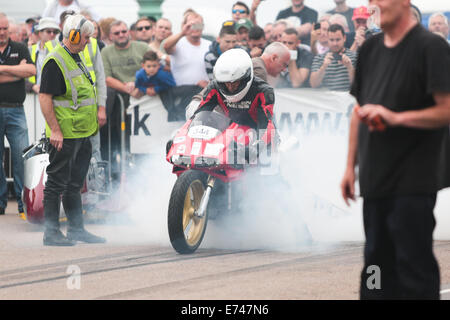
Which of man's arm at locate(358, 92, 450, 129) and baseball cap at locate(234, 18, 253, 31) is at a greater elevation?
baseball cap at locate(234, 18, 253, 31)

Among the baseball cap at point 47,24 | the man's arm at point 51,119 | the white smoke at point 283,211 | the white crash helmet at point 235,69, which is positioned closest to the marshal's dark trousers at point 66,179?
the man's arm at point 51,119

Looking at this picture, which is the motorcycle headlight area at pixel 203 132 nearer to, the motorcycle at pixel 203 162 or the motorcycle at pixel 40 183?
the motorcycle at pixel 203 162

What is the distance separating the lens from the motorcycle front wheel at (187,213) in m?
7.91

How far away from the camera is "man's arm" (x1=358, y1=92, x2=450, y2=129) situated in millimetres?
4266

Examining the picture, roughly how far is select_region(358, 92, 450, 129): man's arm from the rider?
4006mm

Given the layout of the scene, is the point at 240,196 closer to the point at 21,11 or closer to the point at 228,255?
the point at 228,255

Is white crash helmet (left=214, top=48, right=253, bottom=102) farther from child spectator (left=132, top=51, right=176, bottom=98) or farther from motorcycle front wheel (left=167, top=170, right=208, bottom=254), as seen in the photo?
child spectator (left=132, top=51, right=176, bottom=98)

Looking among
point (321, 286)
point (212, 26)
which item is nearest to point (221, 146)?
point (321, 286)

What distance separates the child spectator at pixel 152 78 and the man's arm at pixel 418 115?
790 centimetres

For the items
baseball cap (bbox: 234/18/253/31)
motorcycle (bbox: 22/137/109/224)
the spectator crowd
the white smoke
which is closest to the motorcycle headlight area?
the white smoke

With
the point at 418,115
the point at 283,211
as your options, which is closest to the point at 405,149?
the point at 418,115

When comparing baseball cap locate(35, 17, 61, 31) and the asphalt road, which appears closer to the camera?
the asphalt road

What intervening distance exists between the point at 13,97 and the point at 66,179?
296 centimetres

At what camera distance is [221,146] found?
27.1ft
